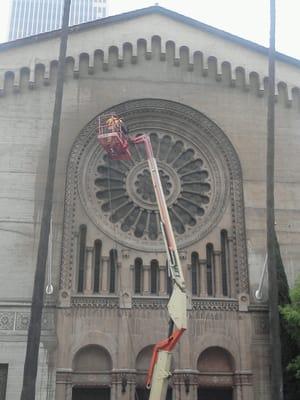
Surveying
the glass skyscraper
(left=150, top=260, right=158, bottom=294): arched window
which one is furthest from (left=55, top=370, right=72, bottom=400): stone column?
the glass skyscraper

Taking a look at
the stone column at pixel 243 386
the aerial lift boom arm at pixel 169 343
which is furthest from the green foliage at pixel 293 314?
the aerial lift boom arm at pixel 169 343

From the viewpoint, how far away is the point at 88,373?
20.0 meters

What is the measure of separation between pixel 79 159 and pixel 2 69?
4600 millimetres

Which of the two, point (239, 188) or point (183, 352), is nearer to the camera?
point (183, 352)

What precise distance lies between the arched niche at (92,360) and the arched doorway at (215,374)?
3.19m

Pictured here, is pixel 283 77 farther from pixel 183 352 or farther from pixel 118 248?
pixel 183 352

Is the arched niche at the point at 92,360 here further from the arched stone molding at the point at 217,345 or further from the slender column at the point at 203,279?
the slender column at the point at 203,279

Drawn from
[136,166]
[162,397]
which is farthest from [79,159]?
[162,397]

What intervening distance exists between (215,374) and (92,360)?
4.25 m

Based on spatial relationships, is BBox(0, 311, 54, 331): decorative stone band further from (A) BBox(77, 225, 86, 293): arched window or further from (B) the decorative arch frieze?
(B) the decorative arch frieze

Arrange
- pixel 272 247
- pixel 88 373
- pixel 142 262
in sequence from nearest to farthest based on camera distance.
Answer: pixel 272 247, pixel 88 373, pixel 142 262

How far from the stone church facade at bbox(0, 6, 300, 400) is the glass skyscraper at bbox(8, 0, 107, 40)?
82.2 metres

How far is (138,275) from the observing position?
21.7 meters

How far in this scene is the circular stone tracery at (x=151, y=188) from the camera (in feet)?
73.9
